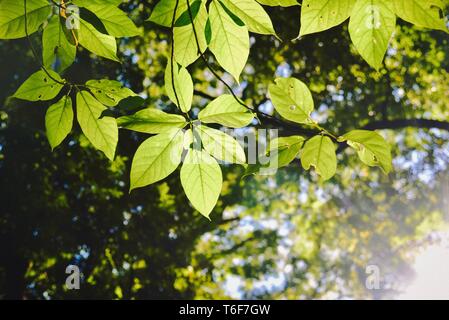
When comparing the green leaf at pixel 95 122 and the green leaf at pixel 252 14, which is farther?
the green leaf at pixel 95 122

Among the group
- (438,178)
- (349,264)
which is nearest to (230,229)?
(438,178)

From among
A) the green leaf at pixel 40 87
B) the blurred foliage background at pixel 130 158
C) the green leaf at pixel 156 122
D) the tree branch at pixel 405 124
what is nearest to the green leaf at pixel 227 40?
the green leaf at pixel 156 122

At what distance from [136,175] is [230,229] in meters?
8.69

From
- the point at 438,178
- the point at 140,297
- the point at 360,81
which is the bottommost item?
the point at 140,297

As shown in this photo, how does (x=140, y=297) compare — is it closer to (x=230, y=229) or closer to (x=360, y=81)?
(x=230, y=229)

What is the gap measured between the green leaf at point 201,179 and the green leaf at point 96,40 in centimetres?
27

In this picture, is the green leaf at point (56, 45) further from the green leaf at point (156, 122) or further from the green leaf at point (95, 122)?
the green leaf at point (156, 122)

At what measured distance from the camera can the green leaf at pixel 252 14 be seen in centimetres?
60

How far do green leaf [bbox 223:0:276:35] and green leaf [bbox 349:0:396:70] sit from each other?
0.13 meters

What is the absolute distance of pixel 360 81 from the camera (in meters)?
5.96

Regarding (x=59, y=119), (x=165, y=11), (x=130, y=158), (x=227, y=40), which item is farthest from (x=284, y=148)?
(x=130, y=158)

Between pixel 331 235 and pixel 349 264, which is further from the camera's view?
pixel 349 264
